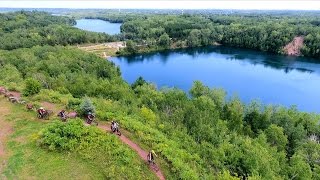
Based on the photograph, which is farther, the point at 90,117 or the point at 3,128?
the point at 90,117

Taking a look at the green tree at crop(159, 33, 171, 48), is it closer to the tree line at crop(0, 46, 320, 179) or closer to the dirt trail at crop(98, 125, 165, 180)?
the tree line at crop(0, 46, 320, 179)

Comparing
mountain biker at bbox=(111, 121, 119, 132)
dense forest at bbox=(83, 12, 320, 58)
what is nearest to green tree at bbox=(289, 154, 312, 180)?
mountain biker at bbox=(111, 121, 119, 132)

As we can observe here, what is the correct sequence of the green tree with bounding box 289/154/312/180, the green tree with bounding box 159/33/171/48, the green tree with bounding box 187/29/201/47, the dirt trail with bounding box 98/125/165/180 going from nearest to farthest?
the dirt trail with bounding box 98/125/165/180 < the green tree with bounding box 289/154/312/180 < the green tree with bounding box 159/33/171/48 < the green tree with bounding box 187/29/201/47

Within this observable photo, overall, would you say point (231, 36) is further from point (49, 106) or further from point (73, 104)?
point (49, 106)

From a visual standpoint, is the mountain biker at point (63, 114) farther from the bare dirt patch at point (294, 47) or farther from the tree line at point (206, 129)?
the bare dirt patch at point (294, 47)

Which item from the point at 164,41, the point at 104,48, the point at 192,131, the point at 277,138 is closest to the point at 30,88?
the point at 192,131

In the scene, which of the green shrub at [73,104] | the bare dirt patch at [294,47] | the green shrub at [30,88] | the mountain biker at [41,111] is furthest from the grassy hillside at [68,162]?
the bare dirt patch at [294,47]

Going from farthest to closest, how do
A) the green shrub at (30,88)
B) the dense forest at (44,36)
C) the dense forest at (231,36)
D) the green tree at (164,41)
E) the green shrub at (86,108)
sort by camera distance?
the green tree at (164,41)
the dense forest at (231,36)
the dense forest at (44,36)
the green shrub at (30,88)
the green shrub at (86,108)
